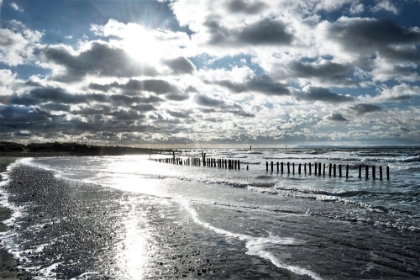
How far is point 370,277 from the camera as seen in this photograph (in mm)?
6777

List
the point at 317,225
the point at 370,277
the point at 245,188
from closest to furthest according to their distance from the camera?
the point at 370,277 < the point at 317,225 < the point at 245,188

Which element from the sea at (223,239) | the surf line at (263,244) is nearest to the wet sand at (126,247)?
the sea at (223,239)

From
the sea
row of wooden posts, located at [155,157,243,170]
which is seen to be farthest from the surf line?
row of wooden posts, located at [155,157,243,170]

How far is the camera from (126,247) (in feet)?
27.6

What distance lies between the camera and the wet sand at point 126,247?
6754 millimetres

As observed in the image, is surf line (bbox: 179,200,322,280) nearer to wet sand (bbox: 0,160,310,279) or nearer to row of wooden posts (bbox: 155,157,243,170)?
wet sand (bbox: 0,160,310,279)

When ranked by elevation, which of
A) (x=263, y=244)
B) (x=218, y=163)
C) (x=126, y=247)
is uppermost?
(x=126, y=247)

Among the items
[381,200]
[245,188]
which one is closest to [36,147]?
[245,188]

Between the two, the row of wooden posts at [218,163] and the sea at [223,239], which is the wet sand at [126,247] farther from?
the row of wooden posts at [218,163]

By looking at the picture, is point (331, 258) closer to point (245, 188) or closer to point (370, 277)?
point (370, 277)

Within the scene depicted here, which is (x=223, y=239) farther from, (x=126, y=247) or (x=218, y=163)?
(x=218, y=163)

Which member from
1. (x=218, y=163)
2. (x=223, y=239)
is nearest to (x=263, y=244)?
(x=223, y=239)

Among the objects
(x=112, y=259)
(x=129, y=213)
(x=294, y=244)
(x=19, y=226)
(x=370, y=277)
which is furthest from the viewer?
(x=129, y=213)

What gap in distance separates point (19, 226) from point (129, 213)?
13.6ft
